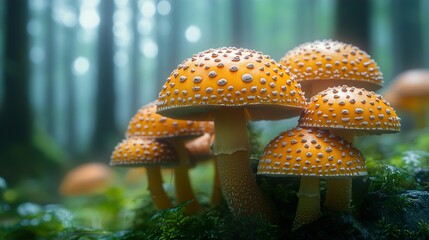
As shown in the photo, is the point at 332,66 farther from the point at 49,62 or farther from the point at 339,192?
the point at 49,62

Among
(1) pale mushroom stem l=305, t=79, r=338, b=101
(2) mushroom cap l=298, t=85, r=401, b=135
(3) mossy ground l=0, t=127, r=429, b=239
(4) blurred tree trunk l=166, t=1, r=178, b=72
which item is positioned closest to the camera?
(2) mushroom cap l=298, t=85, r=401, b=135

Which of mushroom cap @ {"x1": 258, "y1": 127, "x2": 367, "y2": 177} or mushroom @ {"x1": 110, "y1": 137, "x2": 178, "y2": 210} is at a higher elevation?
mushroom cap @ {"x1": 258, "y1": 127, "x2": 367, "y2": 177}

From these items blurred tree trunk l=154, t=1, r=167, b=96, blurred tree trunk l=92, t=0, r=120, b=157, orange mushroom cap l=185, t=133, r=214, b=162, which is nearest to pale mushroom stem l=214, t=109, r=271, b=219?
orange mushroom cap l=185, t=133, r=214, b=162

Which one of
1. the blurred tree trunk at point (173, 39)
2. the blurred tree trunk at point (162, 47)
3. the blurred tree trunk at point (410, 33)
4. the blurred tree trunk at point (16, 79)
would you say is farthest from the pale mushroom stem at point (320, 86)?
the blurred tree trunk at point (162, 47)

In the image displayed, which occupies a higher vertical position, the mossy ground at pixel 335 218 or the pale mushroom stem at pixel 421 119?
the mossy ground at pixel 335 218

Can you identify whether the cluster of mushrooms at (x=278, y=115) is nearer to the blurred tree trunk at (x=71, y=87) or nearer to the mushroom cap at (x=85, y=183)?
the mushroom cap at (x=85, y=183)

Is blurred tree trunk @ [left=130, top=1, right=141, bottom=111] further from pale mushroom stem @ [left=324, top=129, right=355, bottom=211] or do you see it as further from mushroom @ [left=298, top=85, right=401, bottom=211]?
mushroom @ [left=298, top=85, right=401, bottom=211]
